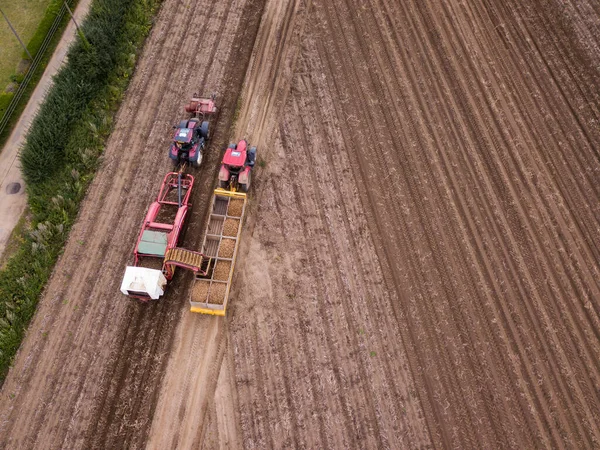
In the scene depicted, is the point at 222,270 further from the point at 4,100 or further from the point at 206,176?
the point at 4,100

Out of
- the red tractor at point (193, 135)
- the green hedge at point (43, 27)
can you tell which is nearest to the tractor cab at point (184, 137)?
the red tractor at point (193, 135)

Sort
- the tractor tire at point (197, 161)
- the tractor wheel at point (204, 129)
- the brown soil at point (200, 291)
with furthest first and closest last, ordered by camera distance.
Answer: the tractor wheel at point (204, 129) < the tractor tire at point (197, 161) < the brown soil at point (200, 291)

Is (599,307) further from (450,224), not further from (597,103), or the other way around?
(597,103)

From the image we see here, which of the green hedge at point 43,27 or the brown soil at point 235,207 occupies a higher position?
the green hedge at point 43,27

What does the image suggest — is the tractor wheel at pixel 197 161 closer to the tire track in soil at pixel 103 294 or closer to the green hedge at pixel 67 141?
the tire track in soil at pixel 103 294

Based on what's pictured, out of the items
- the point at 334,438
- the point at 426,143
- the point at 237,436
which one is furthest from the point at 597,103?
the point at 237,436

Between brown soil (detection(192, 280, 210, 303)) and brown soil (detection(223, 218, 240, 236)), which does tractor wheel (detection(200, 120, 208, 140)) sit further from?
brown soil (detection(192, 280, 210, 303))

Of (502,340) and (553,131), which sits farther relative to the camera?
(553,131)

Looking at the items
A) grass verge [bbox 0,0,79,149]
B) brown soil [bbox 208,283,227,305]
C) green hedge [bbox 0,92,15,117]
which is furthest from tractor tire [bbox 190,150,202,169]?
green hedge [bbox 0,92,15,117]
